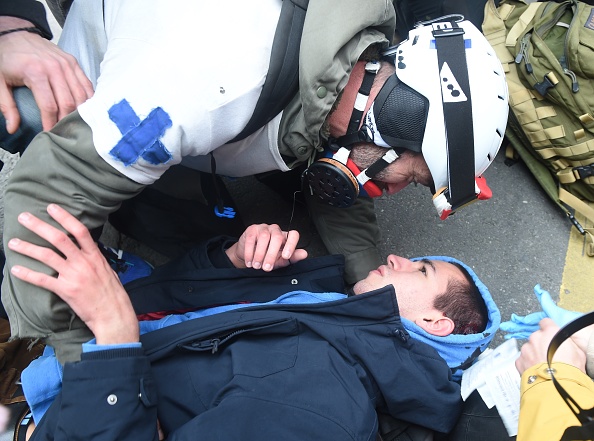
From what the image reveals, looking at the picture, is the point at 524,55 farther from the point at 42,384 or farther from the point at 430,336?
the point at 42,384

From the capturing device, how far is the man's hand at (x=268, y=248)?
7.00 feet

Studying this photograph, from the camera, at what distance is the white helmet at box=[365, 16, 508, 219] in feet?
6.59

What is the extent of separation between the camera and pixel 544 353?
61.6 inches

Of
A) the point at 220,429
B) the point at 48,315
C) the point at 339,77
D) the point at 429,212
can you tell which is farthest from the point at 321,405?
the point at 429,212

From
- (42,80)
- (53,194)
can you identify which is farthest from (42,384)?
(42,80)

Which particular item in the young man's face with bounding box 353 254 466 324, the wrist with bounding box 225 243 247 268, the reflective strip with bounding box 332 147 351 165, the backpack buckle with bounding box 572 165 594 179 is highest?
the reflective strip with bounding box 332 147 351 165

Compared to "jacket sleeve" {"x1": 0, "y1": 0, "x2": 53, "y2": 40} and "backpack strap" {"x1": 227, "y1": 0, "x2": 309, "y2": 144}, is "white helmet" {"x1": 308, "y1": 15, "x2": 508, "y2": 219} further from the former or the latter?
"jacket sleeve" {"x1": 0, "y1": 0, "x2": 53, "y2": 40}

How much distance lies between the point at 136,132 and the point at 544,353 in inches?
52.6

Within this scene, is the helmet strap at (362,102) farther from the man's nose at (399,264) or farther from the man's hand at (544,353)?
the man's hand at (544,353)

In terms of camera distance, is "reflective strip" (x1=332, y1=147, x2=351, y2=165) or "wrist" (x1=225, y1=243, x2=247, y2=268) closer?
"reflective strip" (x1=332, y1=147, x2=351, y2=165)

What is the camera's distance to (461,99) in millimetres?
2002

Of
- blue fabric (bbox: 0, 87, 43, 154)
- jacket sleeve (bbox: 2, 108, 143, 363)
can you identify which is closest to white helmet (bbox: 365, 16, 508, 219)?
jacket sleeve (bbox: 2, 108, 143, 363)

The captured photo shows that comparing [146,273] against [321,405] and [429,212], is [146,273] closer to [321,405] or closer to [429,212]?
[321,405]

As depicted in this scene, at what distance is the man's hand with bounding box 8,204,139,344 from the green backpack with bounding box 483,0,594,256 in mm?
2739
